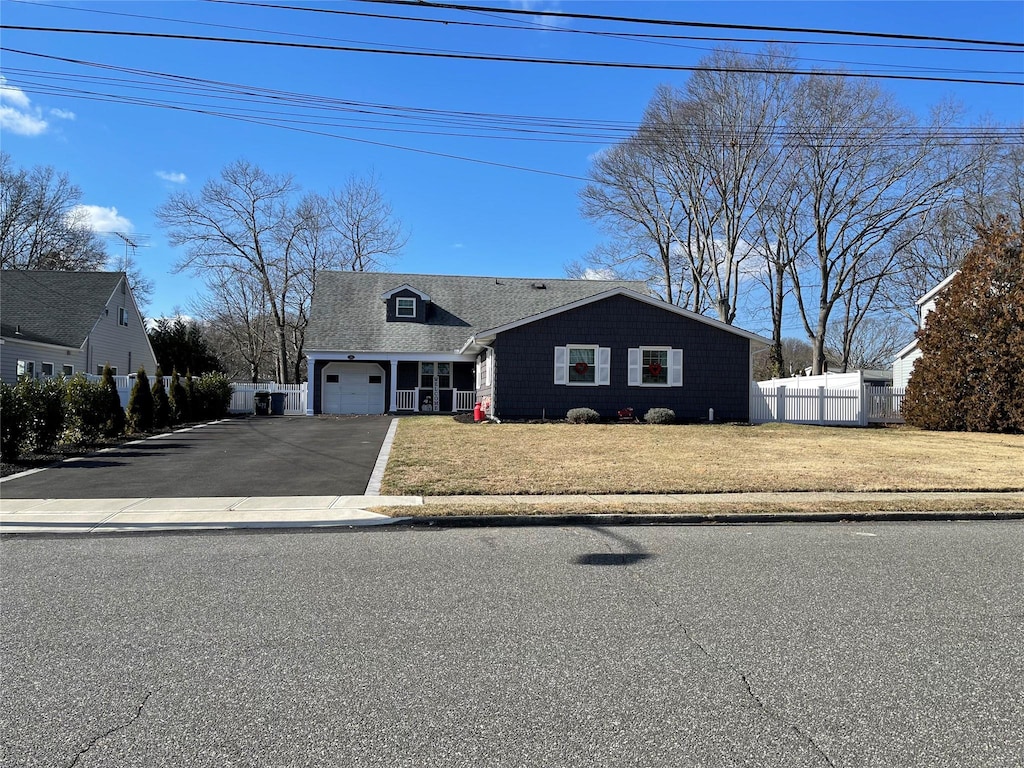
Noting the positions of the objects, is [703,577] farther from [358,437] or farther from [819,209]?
[819,209]

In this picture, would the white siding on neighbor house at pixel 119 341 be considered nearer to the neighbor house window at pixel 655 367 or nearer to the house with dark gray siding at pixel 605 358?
the house with dark gray siding at pixel 605 358

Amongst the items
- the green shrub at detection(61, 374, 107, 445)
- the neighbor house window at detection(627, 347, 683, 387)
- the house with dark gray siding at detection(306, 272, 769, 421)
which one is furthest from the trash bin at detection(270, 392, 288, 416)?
the neighbor house window at detection(627, 347, 683, 387)

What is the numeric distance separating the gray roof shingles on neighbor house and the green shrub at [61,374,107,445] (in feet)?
40.7

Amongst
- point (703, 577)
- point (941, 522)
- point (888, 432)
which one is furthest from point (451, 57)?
point (888, 432)

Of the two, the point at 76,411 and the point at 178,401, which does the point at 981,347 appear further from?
the point at 178,401

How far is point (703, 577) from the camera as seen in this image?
598 centimetres

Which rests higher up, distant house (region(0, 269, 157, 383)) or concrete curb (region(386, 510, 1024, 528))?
distant house (region(0, 269, 157, 383))

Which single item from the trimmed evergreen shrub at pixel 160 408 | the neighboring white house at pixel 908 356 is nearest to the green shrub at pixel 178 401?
the trimmed evergreen shrub at pixel 160 408

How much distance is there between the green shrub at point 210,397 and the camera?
26.2 m

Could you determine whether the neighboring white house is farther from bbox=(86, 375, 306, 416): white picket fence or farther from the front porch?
bbox=(86, 375, 306, 416): white picket fence

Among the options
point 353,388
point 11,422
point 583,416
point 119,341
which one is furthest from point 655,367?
point 119,341

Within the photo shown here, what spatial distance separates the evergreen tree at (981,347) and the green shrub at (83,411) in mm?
26033

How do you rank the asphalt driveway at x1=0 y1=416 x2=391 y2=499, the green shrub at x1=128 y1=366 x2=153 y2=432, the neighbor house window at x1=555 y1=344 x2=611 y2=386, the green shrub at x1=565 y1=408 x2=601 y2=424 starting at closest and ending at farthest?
the asphalt driveway at x1=0 y1=416 x2=391 y2=499 → the green shrub at x1=128 y1=366 x2=153 y2=432 → the green shrub at x1=565 y1=408 x2=601 y2=424 → the neighbor house window at x1=555 y1=344 x2=611 y2=386

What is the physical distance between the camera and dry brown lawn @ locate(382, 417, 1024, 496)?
10898 millimetres
